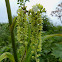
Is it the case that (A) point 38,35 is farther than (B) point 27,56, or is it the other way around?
(B) point 27,56

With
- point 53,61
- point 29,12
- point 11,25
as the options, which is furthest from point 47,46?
point 29,12

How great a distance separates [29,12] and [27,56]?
703mm

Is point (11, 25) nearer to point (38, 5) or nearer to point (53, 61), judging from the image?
point (38, 5)

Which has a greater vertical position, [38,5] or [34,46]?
[38,5]

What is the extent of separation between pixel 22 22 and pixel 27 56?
0.62 meters

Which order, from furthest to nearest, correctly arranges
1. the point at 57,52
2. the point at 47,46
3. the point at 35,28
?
the point at 47,46 → the point at 57,52 → the point at 35,28

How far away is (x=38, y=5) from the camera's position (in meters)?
0.98

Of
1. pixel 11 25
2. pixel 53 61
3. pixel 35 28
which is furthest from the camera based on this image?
pixel 53 61

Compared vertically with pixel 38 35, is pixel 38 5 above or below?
above

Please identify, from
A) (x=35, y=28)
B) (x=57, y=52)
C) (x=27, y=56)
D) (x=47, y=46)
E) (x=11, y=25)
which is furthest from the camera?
(x=47, y=46)

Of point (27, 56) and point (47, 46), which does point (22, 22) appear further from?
point (47, 46)

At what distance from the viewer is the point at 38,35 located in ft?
3.25

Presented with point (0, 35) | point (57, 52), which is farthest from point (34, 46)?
point (0, 35)

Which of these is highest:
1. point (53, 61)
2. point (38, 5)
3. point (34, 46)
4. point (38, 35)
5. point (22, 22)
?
point (38, 5)
